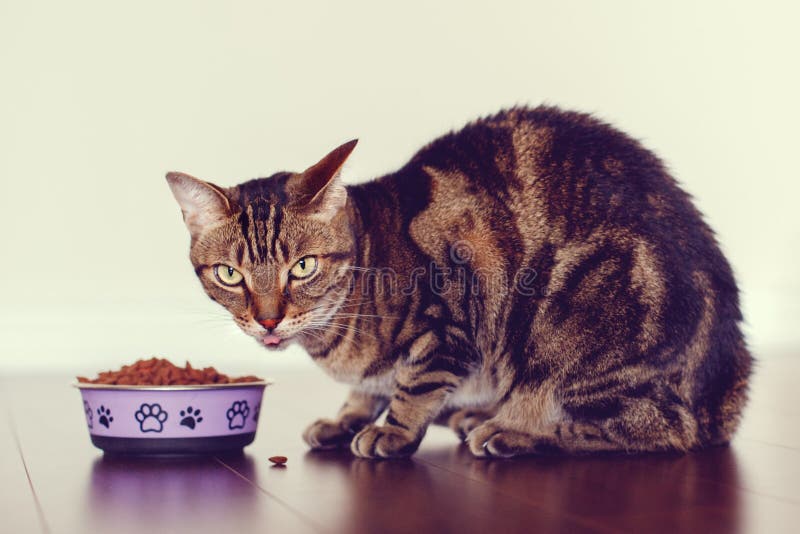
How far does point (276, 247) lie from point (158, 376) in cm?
33

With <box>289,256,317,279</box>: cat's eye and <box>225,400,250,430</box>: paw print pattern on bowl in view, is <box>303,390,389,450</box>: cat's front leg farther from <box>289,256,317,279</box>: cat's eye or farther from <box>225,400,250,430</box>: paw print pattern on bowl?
<box>289,256,317,279</box>: cat's eye

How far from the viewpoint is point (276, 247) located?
1.73 meters

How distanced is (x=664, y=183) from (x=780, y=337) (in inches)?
108

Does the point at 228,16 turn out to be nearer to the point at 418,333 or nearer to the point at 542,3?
the point at 542,3

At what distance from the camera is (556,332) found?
5.75 ft

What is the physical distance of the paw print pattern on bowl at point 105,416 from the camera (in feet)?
5.67

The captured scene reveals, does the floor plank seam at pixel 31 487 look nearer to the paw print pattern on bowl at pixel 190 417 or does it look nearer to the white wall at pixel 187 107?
the paw print pattern on bowl at pixel 190 417

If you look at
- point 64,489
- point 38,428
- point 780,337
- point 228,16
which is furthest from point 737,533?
point 780,337

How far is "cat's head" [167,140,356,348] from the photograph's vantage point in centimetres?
172

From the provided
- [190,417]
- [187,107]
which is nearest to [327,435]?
[190,417]

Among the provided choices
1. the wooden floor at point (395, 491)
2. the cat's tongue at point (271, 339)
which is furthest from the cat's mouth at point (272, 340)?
the wooden floor at point (395, 491)

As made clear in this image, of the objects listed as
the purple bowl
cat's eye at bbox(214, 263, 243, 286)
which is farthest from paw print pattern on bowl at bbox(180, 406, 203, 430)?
cat's eye at bbox(214, 263, 243, 286)

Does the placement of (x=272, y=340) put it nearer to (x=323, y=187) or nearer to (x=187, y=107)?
(x=323, y=187)

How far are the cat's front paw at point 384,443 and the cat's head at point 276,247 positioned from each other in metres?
0.23
